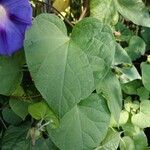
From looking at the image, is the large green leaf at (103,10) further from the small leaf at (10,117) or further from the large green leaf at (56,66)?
the small leaf at (10,117)

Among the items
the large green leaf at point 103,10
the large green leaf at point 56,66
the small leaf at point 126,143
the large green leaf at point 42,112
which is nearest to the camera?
the large green leaf at point 56,66

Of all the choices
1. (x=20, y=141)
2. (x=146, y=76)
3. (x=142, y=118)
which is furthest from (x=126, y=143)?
(x=20, y=141)

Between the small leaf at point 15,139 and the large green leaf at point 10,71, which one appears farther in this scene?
the small leaf at point 15,139

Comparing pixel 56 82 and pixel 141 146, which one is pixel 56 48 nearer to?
pixel 56 82

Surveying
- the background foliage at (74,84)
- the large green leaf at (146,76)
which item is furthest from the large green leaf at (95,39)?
the large green leaf at (146,76)

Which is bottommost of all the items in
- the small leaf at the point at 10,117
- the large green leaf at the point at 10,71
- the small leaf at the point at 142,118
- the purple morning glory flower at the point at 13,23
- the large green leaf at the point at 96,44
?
the small leaf at the point at 142,118

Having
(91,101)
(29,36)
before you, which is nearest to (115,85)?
(91,101)

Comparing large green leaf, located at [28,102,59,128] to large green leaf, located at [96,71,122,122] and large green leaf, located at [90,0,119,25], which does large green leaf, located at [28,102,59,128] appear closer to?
large green leaf, located at [96,71,122,122]

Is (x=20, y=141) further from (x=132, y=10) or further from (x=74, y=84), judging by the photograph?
(x=132, y=10)
